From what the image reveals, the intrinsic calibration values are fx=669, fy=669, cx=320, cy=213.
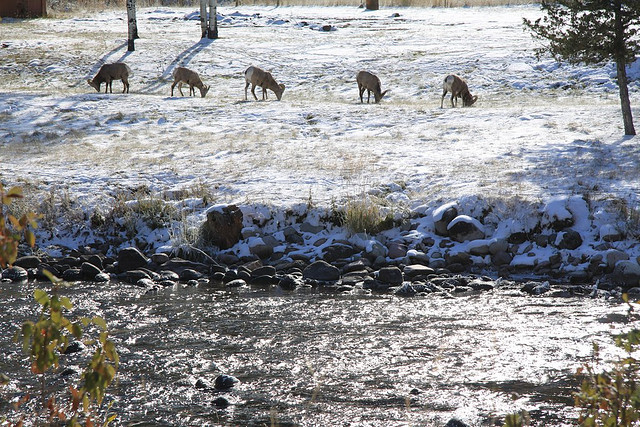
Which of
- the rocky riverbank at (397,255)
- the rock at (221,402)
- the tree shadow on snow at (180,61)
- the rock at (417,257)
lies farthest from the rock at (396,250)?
the tree shadow on snow at (180,61)

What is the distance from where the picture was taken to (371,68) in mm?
27875

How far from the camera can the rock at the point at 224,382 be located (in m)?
6.21

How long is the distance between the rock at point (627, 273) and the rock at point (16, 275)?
9.25 meters

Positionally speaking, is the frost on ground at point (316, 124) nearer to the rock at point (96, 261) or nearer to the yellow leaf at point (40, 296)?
the rock at point (96, 261)

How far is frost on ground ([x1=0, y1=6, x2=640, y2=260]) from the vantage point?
530 inches

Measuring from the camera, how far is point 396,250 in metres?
11.6

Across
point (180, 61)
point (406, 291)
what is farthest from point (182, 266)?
point (180, 61)

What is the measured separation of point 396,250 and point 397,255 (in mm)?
109

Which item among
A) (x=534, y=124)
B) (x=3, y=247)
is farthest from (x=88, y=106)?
(x=3, y=247)

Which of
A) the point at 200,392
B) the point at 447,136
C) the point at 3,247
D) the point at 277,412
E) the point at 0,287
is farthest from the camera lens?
the point at 447,136

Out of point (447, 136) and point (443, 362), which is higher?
point (447, 136)

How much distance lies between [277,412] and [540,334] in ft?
11.7

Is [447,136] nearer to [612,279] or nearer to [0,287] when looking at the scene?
[612,279]

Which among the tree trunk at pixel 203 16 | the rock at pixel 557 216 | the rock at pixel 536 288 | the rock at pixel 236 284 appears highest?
the tree trunk at pixel 203 16
